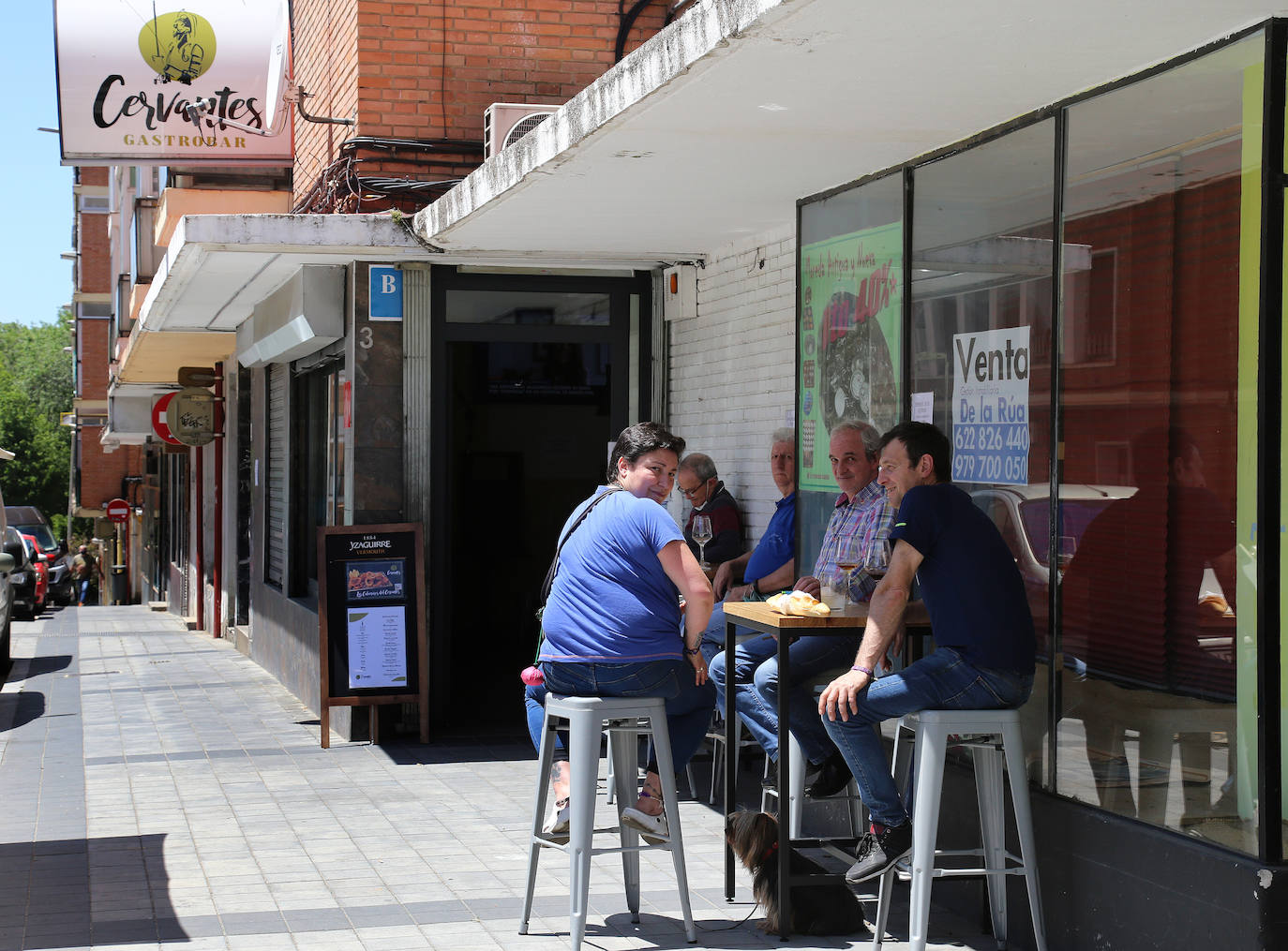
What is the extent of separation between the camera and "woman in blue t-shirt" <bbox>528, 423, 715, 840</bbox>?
5.17 meters

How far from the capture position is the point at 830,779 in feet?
18.8

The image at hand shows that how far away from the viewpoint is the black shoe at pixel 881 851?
16.6 feet

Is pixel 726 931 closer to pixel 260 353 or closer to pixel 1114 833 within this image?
pixel 1114 833

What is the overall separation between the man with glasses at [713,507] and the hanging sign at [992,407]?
8.25ft

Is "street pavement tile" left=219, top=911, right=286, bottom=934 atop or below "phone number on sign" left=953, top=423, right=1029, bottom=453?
below

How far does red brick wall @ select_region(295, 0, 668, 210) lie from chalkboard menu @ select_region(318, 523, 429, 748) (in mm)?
2377

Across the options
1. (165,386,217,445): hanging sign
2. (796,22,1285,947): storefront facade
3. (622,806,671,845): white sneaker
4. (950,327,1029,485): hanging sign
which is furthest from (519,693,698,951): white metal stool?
(165,386,217,445): hanging sign

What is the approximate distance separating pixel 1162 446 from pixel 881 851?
64.8 inches

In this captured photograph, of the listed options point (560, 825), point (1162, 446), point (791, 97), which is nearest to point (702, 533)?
point (560, 825)

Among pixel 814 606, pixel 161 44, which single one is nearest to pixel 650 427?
pixel 814 606

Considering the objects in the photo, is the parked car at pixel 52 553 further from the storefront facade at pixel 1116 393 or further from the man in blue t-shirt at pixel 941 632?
the man in blue t-shirt at pixel 941 632

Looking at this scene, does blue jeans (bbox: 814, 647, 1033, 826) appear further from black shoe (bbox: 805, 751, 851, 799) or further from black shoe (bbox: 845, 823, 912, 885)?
black shoe (bbox: 805, 751, 851, 799)

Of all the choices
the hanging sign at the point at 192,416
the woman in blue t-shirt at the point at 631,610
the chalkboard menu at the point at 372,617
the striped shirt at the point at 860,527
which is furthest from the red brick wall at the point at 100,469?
the woman in blue t-shirt at the point at 631,610

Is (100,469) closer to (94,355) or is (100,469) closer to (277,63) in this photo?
(94,355)
